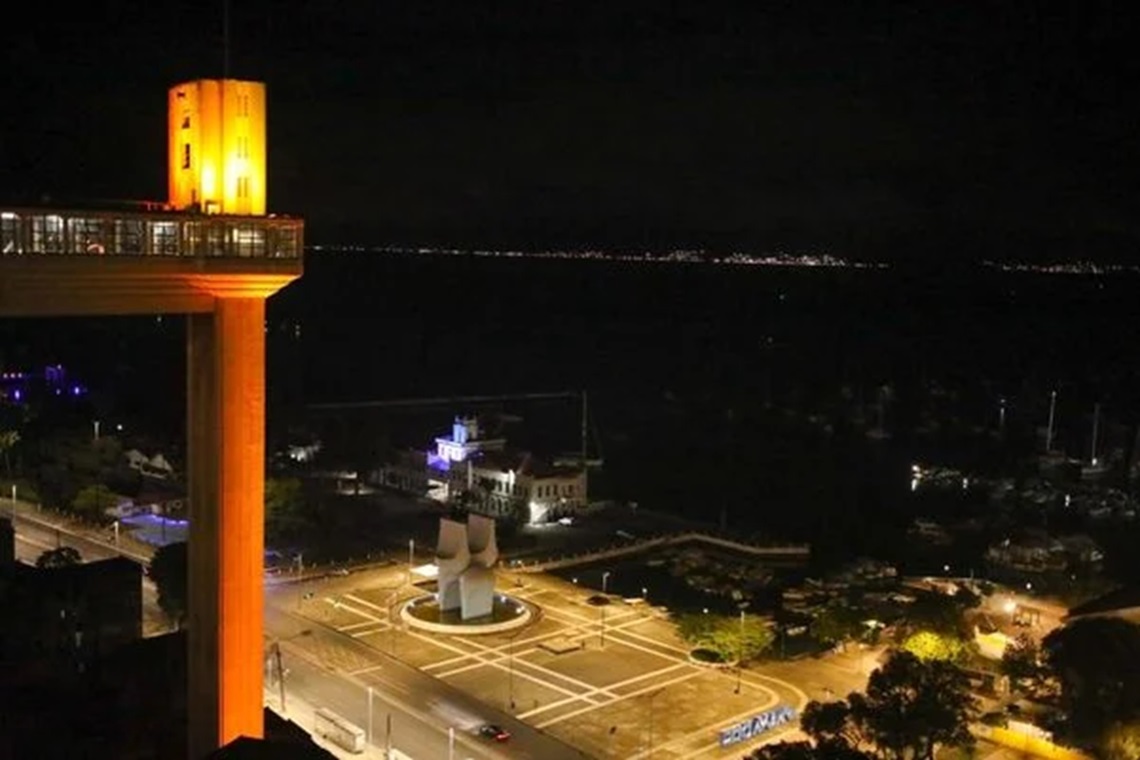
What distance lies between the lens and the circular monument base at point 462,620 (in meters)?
23.1

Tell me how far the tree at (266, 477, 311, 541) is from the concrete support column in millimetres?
19530

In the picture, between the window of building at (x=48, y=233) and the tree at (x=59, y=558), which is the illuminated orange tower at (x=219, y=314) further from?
the tree at (x=59, y=558)

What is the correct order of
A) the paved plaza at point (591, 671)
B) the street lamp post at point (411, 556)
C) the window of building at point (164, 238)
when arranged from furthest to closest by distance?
the street lamp post at point (411, 556)
the paved plaza at point (591, 671)
the window of building at point (164, 238)

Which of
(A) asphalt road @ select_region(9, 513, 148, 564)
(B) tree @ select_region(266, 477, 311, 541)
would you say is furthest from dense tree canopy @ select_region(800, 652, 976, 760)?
(B) tree @ select_region(266, 477, 311, 541)

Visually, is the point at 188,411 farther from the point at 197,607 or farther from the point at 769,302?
the point at 769,302

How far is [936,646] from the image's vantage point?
793 inches

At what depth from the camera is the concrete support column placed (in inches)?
429

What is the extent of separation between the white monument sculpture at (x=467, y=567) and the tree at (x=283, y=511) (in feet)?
24.8

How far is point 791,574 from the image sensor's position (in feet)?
98.2

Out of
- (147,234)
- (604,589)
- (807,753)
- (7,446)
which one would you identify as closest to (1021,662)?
(807,753)

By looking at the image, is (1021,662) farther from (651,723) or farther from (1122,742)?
(651,723)

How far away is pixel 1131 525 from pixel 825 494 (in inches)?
434

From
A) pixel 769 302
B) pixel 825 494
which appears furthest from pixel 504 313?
pixel 825 494

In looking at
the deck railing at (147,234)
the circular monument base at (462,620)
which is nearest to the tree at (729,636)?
the circular monument base at (462,620)
